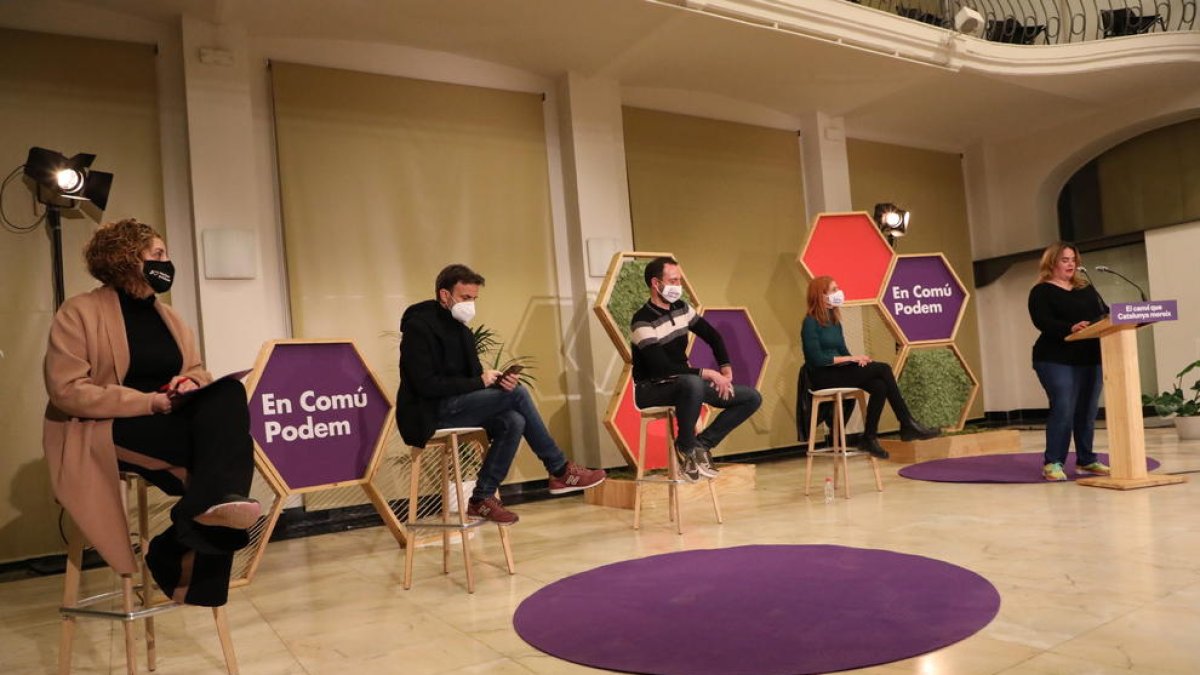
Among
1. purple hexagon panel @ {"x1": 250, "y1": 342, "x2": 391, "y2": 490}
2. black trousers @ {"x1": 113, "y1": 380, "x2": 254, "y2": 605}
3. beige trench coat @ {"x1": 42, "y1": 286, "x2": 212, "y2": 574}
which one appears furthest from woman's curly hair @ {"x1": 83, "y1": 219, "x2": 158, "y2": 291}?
purple hexagon panel @ {"x1": 250, "y1": 342, "x2": 391, "y2": 490}

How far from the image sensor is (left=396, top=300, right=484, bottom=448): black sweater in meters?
3.39

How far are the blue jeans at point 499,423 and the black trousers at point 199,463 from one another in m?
1.17

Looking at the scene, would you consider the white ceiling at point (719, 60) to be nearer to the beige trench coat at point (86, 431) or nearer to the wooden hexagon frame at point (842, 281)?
the wooden hexagon frame at point (842, 281)

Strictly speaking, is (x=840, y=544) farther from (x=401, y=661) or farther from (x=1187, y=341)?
(x=1187, y=341)

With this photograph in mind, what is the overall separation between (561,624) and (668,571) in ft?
2.30

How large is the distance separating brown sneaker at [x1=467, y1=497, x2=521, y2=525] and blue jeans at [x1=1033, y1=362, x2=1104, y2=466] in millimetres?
3079

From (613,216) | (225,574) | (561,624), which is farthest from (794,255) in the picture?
(225,574)

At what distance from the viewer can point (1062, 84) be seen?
766cm

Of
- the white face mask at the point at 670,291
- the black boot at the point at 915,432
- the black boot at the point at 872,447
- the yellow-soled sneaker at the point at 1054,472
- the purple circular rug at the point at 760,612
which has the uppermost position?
the white face mask at the point at 670,291

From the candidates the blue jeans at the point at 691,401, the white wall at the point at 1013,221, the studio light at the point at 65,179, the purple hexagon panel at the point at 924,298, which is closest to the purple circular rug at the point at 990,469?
the purple hexagon panel at the point at 924,298

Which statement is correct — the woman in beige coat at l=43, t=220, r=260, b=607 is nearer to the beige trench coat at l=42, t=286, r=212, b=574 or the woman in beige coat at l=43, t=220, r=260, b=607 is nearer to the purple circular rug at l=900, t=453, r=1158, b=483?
the beige trench coat at l=42, t=286, r=212, b=574

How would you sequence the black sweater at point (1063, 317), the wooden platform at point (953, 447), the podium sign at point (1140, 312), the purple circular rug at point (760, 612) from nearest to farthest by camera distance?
1. the purple circular rug at point (760, 612)
2. the podium sign at point (1140, 312)
3. the black sweater at point (1063, 317)
4. the wooden platform at point (953, 447)

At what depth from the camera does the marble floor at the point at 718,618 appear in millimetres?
2145

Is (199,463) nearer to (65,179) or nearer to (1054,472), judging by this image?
(65,179)
